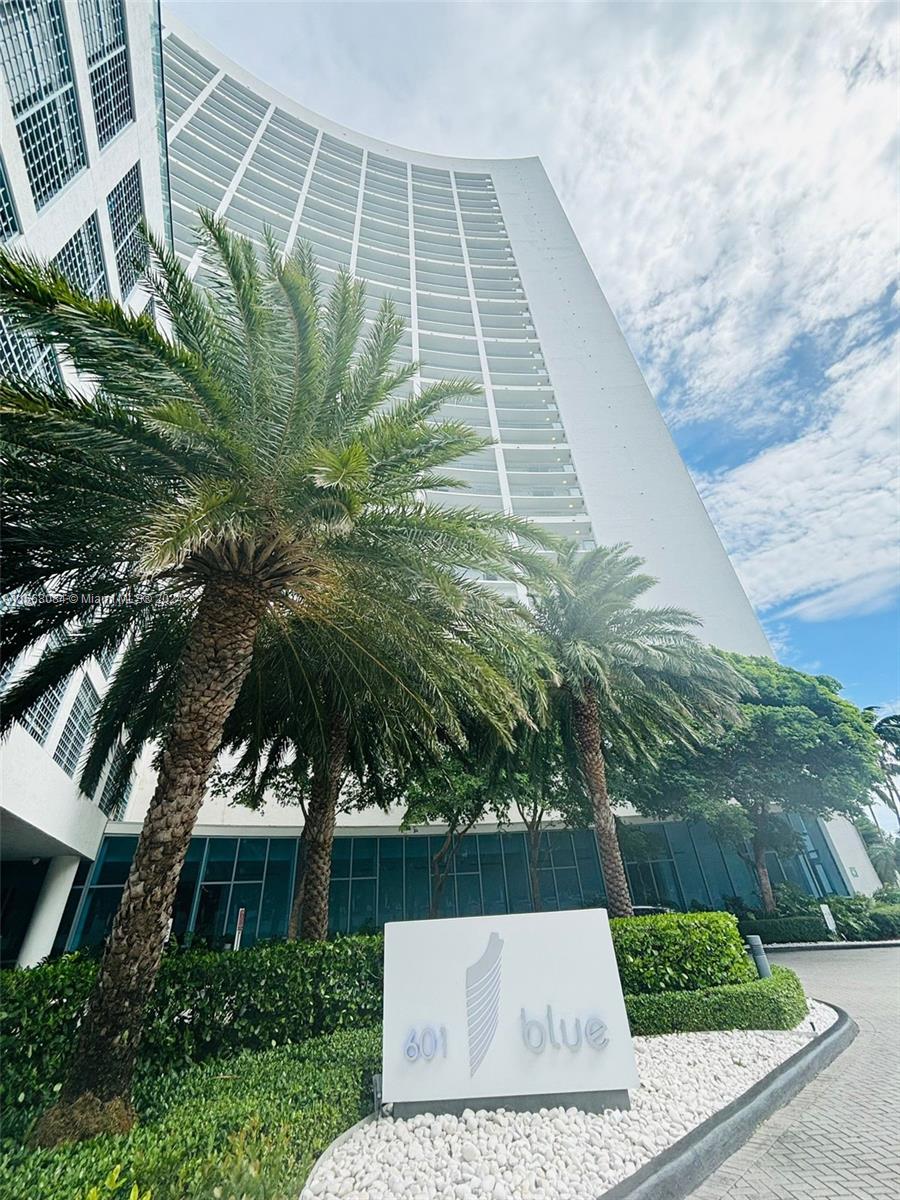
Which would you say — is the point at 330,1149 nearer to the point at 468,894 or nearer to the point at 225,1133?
the point at 225,1133

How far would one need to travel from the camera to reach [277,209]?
51500mm

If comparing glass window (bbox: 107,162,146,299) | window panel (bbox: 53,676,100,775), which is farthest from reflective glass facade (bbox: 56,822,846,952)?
glass window (bbox: 107,162,146,299)

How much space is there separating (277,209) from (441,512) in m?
58.7

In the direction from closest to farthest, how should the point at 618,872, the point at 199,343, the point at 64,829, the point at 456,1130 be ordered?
the point at 456,1130 < the point at 199,343 < the point at 618,872 < the point at 64,829

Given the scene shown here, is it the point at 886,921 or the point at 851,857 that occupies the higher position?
the point at 851,857

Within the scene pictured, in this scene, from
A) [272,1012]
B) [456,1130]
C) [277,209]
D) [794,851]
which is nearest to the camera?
[456,1130]

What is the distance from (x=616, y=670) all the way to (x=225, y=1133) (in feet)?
36.6

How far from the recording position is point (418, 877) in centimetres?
2370

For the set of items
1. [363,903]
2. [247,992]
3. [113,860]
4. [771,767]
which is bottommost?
[247,992]

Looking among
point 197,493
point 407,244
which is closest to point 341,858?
point 197,493

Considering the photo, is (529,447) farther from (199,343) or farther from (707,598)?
(199,343)

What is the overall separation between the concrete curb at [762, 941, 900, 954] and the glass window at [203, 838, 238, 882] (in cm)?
1928

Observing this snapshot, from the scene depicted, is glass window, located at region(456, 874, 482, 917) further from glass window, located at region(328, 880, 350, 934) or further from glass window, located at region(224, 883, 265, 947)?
glass window, located at region(224, 883, 265, 947)

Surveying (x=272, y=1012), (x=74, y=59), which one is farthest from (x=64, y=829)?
(x=74, y=59)
